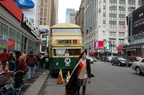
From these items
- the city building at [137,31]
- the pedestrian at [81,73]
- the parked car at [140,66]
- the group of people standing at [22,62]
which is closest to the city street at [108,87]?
the group of people standing at [22,62]

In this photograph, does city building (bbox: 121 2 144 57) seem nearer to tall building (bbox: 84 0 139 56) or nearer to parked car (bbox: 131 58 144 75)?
tall building (bbox: 84 0 139 56)

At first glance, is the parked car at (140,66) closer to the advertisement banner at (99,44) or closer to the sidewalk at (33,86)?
the sidewalk at (33,86)

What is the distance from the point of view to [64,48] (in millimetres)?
12891

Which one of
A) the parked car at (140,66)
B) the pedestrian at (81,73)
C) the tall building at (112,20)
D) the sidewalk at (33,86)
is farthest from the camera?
the tall building at (112,20)

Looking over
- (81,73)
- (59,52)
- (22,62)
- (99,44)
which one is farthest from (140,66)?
(99,44)

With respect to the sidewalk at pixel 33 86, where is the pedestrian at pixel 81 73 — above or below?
above

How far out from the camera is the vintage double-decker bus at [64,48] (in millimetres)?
12586

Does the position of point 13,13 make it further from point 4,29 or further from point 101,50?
point 101,50

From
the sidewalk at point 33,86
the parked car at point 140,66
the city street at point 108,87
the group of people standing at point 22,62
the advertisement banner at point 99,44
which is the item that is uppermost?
the advertisement banner at point 99,44

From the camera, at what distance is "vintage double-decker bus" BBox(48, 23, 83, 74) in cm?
1259

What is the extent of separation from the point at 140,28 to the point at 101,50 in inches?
1417

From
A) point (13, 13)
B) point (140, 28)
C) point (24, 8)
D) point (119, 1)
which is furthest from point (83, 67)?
point (119, 1)

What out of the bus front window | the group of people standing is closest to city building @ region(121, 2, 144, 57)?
the bus front window

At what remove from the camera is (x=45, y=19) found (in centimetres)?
10856
